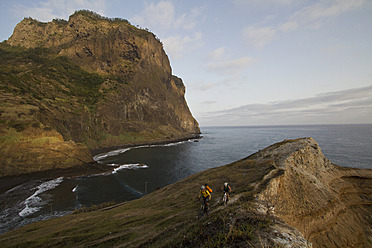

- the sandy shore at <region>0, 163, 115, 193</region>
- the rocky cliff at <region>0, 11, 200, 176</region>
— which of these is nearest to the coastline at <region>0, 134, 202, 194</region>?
the sandy shore at <region>0, 163, 115, 193</region>

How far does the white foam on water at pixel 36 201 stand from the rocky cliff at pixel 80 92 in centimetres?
748

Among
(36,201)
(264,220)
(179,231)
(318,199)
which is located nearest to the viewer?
(264,220)

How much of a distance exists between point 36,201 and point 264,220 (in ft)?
109

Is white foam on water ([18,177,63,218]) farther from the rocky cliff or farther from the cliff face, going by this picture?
the cliff face

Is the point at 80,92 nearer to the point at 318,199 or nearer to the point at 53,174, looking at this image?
the point at 53,174

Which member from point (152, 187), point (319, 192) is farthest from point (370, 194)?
point (152, 187)

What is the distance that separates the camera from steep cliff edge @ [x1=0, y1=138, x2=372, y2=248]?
552 cm

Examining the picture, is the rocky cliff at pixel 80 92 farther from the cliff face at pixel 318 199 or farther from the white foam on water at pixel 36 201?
the cliff face at pixel 318 199

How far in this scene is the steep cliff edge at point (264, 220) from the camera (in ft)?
18.1

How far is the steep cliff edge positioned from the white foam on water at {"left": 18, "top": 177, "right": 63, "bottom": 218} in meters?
10.7

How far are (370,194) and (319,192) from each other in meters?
10.5

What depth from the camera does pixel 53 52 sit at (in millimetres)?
101875

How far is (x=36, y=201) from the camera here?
2416cm

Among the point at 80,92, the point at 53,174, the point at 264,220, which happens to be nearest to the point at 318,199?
the point at 264,220
